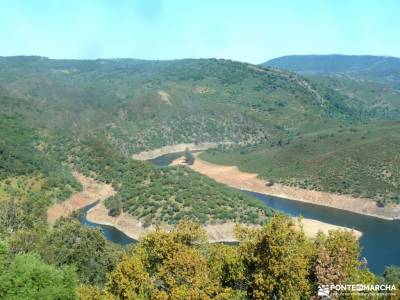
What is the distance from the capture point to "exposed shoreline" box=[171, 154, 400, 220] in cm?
13038

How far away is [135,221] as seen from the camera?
360 ft

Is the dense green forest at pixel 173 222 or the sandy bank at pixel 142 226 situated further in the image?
the sandy bank at pixel 142 226

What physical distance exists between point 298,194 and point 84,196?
58331 millimetres

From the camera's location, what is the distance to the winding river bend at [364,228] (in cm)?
10019

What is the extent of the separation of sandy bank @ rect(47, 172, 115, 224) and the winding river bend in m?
2.82

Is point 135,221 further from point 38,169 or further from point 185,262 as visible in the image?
point 185,262

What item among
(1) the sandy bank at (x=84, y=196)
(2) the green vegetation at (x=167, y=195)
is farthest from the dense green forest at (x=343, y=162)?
(1) the sandy bank at (x=84, y=196)

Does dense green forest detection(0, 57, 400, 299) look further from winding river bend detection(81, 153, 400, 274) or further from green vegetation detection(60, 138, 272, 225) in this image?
winding river bend detection(81, 153, 400, 274)

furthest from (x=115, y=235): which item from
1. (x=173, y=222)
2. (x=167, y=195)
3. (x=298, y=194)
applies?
(x=298, y=194)

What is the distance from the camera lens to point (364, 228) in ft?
392

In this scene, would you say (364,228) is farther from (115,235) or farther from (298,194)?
(115,235)

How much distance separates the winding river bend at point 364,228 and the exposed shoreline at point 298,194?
197 centimetres

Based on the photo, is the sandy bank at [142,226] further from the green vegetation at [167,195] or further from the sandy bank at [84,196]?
the sandy bank at [84,196]

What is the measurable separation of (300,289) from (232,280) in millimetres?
5150
